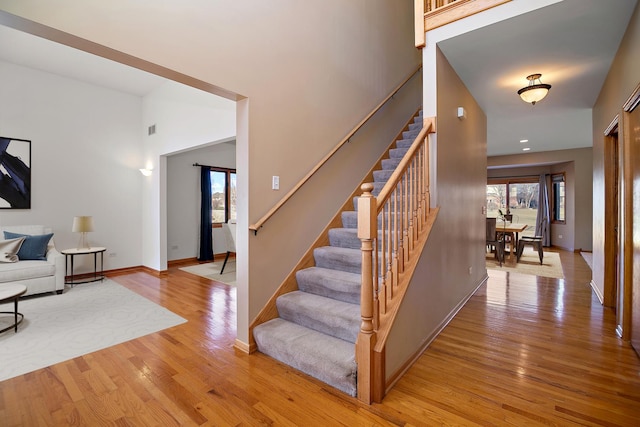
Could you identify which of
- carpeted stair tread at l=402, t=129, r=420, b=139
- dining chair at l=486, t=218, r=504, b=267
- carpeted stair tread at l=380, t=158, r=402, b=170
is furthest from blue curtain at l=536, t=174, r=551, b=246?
carpeted stair tread at l=380, t=158, r=402, b=170

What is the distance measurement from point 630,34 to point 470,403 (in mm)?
3185

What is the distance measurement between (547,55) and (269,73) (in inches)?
110

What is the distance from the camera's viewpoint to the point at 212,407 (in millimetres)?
1841

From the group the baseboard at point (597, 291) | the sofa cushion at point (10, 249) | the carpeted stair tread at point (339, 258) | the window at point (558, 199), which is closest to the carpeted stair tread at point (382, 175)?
the carpeted stair tread at point (339, 258)

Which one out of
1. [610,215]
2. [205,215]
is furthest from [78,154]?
[610,215]

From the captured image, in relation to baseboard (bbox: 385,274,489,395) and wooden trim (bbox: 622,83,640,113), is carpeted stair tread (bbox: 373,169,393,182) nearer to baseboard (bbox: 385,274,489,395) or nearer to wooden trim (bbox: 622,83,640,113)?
baseboard (bbox: 385,274,489,395)

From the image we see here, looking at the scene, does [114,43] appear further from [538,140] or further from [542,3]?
[538,140]

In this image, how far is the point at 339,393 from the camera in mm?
1973

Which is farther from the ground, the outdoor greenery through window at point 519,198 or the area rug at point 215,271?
the outdoor greenery through window at point 519,198

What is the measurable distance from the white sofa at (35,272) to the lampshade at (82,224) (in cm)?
42

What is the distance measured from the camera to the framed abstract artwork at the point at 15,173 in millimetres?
4426

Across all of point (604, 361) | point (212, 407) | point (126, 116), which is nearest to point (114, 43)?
point (212, 407)

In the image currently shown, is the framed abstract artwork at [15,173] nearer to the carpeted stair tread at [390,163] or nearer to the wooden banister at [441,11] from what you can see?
the carpeted stair tread at [390,163]

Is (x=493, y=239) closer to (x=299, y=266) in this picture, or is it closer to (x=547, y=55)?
(x=547, y=55)
